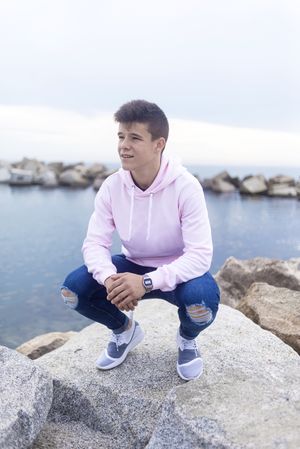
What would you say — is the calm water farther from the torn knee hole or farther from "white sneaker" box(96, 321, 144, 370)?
the torn knee hole

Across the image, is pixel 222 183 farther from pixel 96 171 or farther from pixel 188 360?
pixel 188 360

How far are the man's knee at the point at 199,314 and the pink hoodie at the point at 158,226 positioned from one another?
167 mm

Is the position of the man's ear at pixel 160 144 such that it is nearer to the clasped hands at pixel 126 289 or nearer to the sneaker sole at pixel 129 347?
the clasped hands at pixel 126 289

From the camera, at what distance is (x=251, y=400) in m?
2.69

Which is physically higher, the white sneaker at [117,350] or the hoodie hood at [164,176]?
the hoodie hood at [164,176]

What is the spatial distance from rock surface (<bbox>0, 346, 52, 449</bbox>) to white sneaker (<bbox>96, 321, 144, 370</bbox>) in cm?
52

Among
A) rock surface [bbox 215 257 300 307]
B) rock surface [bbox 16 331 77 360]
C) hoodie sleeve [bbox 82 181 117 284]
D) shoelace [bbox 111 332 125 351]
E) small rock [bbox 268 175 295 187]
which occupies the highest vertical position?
hoodie sleeve [bbox 82 181 117 284]

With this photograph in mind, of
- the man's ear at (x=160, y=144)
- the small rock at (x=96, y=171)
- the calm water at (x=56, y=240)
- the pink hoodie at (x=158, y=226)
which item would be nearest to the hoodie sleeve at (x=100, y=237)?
the pink hoodie at (x=158, y=226)

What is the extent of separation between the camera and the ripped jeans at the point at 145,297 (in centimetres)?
291

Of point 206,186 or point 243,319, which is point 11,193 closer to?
point 206,186

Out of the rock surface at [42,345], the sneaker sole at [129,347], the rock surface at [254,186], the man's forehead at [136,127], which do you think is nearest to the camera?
the man's forehead at [136,127]

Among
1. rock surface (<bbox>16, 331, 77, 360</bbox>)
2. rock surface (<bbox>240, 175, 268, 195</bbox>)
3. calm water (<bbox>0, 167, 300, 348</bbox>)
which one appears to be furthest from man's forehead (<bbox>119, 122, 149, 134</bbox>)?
rock surface (<bbox>240, 175, 268, 195</bbox>)

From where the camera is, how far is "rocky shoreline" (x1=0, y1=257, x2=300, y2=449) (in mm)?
2523

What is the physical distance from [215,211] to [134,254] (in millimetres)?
19937
